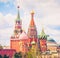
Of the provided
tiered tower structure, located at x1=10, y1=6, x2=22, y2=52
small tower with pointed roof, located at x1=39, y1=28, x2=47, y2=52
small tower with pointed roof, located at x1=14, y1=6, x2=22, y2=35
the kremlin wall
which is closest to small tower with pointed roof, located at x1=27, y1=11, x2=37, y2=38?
the kremlin wall

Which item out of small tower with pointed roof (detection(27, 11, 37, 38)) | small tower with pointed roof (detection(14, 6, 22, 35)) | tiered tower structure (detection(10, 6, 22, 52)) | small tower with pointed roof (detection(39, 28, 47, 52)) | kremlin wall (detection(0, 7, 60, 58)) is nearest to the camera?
kremlin wall (detection(0, 7, 60, 58))

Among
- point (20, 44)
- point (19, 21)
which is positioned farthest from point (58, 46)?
point (20, 44)

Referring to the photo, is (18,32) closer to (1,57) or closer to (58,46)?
(1,57)

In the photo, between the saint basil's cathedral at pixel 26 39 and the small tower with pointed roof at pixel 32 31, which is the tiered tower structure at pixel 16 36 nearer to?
the saint basil's cathedral at pixel 26 39

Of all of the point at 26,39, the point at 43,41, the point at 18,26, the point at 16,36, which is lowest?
the point at 26,39

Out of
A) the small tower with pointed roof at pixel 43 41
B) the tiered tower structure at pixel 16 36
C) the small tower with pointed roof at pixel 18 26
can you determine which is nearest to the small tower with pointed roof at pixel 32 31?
the tiered tower structure at pixel 16 36

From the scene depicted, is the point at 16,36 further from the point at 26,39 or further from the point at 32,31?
the point at 32,31

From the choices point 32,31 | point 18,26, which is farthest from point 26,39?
point 18,26

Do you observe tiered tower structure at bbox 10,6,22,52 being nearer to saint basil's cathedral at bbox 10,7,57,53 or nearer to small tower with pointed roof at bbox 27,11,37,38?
saint basil's cathedral at bbox 10,7,57,53

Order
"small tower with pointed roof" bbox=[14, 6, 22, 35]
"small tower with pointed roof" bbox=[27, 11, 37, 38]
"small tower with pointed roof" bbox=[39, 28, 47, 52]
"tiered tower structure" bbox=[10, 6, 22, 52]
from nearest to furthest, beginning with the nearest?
"small tower with pointed roof" bbox=[27, 11, 37, 38] < "tiered tower structure" bbox=[10, 6, 22, 52] < "small tower with pointed roof" bbox=[39, 28, 47, 52] < "small tower with pointed roof" bbox=[14, 6, 22, 35]

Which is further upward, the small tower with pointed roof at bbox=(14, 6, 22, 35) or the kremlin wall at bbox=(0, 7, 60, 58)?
the small tower with pointed roof at bbox=(14, 6, 22, 35)

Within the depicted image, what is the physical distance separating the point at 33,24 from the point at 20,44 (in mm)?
5688

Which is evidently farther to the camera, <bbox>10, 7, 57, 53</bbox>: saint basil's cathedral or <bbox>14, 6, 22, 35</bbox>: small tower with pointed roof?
<bbox>14, 6, 22, 35</bbox>: small tower with pointed roof

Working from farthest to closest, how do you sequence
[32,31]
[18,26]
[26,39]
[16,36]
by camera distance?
[18,26]
[16,36]
[32,31]
[26,39]
